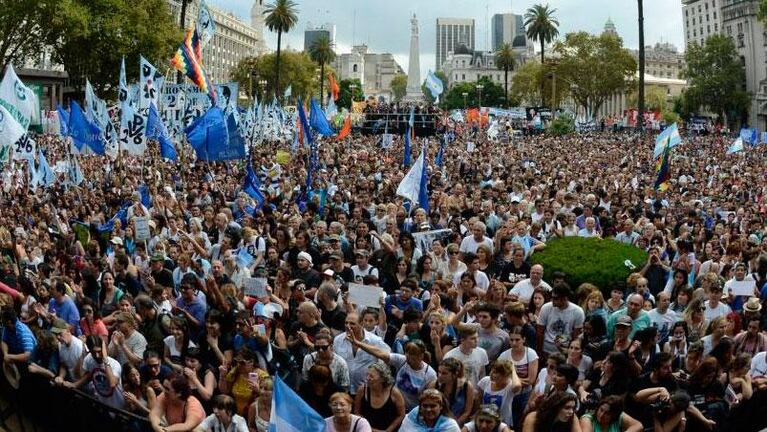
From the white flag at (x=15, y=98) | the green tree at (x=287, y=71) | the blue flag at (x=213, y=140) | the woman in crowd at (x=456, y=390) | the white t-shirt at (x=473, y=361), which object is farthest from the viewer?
the green tree at (x=287, y=71)

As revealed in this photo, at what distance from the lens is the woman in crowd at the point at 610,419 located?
20.6 feet

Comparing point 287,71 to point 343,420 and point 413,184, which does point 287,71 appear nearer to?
point 413,184

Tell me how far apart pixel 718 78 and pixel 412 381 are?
328ft

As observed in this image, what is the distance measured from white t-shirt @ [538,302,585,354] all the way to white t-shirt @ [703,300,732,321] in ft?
4.68

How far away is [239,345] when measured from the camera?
7.84 metres

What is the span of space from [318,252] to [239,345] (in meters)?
4.46

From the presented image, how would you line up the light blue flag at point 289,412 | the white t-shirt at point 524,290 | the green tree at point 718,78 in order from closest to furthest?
the light blue flag at point 289,412 < the white t-shirt at point 524,290 < the green tree at point 718,78

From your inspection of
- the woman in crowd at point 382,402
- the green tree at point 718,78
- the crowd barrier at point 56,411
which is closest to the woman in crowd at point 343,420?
the woman in crowd at point 382,402

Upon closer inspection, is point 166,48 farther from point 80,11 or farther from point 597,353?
point 597,353

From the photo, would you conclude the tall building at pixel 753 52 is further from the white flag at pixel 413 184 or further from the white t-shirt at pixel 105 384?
the white t-shirt at pixel 105 384

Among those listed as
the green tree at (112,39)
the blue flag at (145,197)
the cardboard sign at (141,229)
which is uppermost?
the green tree at (112,39)

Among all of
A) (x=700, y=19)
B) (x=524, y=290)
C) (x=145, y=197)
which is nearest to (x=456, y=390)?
(x=524, y=290)

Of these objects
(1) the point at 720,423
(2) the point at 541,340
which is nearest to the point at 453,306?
(2) the point at 541,340

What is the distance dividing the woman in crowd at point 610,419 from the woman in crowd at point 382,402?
1.22m
